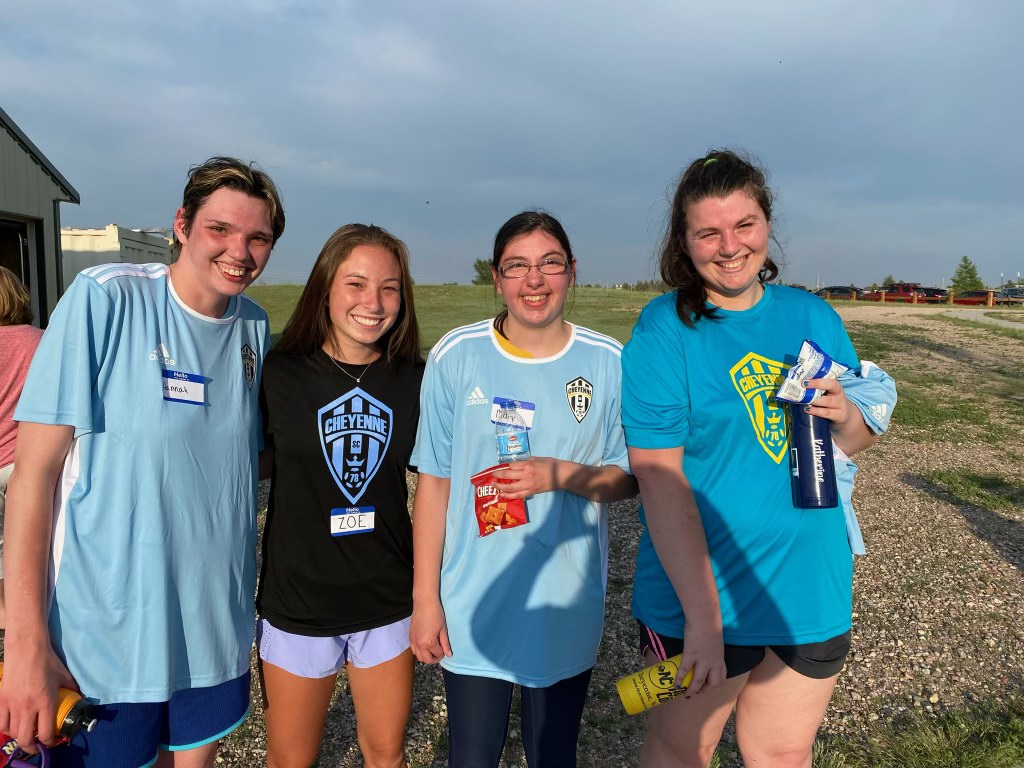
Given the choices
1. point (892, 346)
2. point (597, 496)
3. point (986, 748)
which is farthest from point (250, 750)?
point (892, 346)

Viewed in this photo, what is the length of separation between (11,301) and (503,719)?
13.6ft

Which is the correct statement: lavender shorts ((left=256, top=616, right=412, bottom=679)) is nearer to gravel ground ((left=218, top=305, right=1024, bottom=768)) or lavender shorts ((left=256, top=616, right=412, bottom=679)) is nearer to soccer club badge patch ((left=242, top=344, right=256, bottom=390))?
soccer club badge patch ((left=242, top=344, right=256, bottom=390))

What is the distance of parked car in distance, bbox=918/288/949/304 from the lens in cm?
4873

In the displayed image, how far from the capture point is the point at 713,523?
6.41 feet

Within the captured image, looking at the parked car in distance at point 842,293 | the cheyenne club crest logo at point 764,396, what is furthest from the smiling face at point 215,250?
the parked car in distance at point 842,293

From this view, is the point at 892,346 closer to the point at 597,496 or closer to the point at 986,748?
the point at 986,748

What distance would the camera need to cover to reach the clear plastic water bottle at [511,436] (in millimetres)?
2047

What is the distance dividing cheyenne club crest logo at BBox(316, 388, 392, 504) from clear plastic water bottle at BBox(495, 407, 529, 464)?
485 millimetres

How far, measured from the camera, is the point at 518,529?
2.12 metres

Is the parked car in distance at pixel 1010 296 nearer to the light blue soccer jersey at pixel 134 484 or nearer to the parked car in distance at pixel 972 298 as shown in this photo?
the parked car in distance at pixel 972 298

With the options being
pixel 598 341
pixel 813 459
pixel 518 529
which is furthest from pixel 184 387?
pixel 813 459

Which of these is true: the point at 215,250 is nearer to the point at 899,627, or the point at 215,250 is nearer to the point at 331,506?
the point at 331,506

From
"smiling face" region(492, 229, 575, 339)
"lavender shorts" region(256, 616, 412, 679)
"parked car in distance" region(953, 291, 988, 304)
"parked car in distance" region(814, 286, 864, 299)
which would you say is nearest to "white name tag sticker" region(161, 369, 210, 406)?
"lavender shorts" region(256, 616, 412, 679)

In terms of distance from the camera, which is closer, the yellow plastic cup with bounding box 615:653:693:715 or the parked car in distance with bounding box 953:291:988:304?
the yellow plastic cup with bounding box 615:653:693:715
